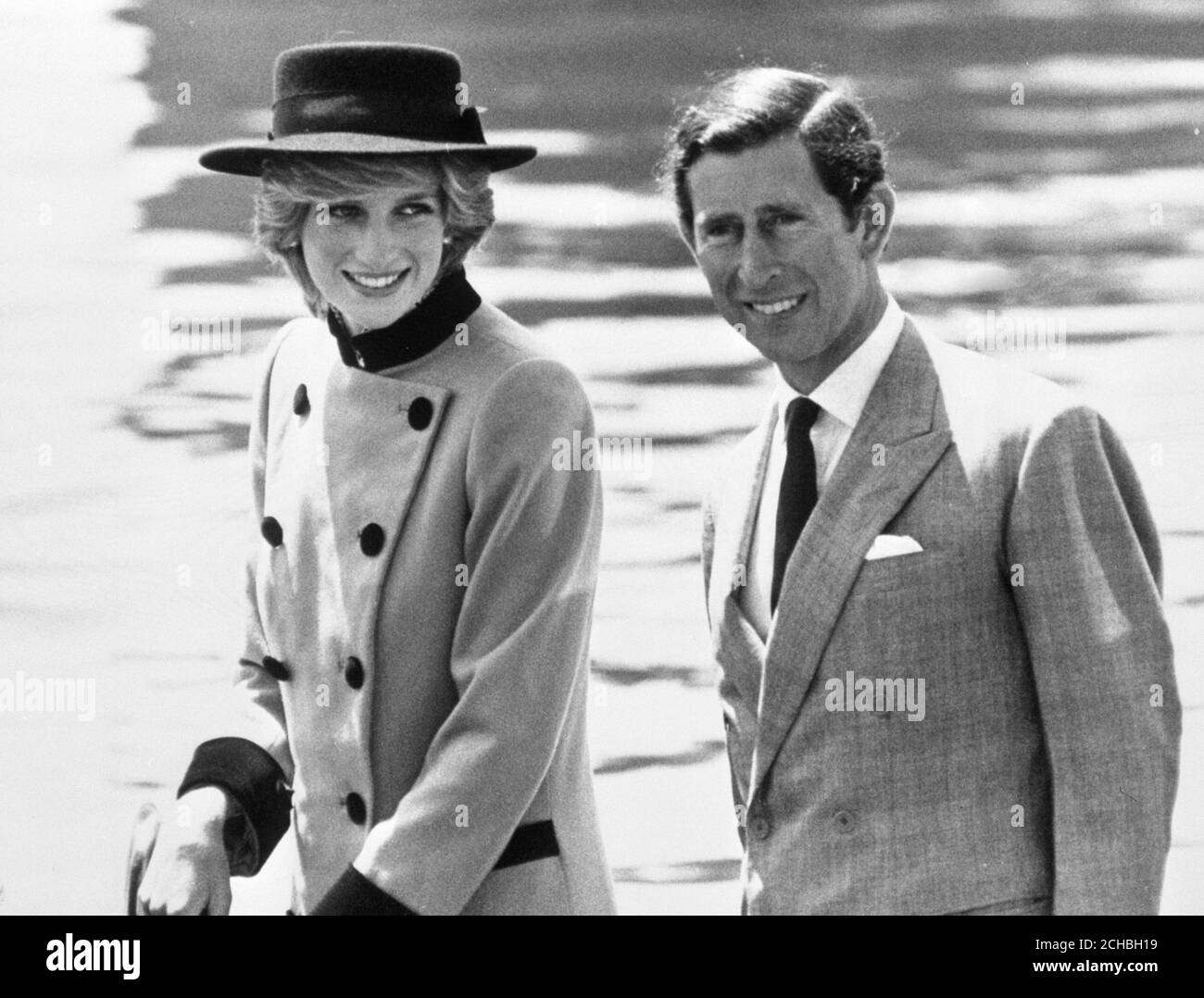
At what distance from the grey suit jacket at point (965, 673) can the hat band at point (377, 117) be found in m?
0.82

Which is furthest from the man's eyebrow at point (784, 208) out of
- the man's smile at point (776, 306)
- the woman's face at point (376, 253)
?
the woman's face at point (376, 253)

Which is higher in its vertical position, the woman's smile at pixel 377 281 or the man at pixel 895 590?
the woman's smile at pixel 377 281

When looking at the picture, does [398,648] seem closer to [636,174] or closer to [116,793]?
[116,793]

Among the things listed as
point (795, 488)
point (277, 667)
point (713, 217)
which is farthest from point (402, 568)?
point (713, 217)

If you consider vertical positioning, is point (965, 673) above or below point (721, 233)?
below

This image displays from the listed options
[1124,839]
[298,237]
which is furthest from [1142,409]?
[298,237]

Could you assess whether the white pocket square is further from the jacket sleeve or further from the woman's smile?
the jacket sleeve

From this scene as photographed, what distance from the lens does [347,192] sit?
2.95 metres

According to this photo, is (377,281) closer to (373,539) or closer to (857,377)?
(373,539)

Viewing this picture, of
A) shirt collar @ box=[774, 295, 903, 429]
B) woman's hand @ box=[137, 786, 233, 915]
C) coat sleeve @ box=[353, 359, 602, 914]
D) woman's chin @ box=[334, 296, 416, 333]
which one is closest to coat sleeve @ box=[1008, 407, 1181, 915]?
shirt collar @ box=[774, 295, 903, 429]

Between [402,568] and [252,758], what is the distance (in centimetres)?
41

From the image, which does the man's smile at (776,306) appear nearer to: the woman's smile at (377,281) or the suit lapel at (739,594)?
the suit lapel at (739,594)

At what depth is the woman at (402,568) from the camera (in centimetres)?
284

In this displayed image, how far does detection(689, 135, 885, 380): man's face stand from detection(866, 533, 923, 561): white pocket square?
297 mm
